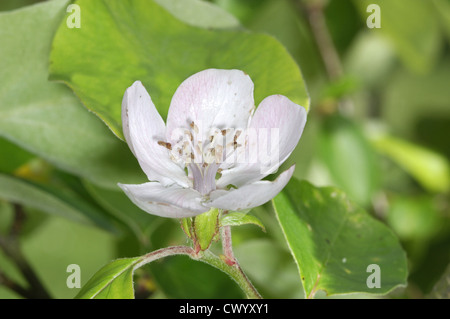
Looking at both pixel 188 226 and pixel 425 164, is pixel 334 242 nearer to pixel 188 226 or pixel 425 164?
pixel 188 226

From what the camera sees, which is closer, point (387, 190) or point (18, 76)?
point (18, 76)

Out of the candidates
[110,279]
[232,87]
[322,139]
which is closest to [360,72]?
[322,139]

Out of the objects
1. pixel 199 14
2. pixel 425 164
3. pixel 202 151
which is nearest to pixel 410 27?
pixel 425 164

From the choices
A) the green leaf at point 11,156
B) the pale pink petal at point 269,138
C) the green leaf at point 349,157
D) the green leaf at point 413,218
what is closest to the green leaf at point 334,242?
the pale pink petal at point 269,138

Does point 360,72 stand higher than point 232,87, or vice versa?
point 360,72

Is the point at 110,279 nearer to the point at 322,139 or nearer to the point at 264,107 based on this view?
the point at 264,107

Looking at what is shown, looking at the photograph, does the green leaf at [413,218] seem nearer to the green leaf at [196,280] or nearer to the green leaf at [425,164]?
the green leaf at [425,164]

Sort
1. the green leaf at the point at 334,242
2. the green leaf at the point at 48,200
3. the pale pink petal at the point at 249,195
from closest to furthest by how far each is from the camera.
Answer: the pale pink petal at the point at 249,195, the green leaf at the point at 334,242, the green leaf at the point at 48,200
